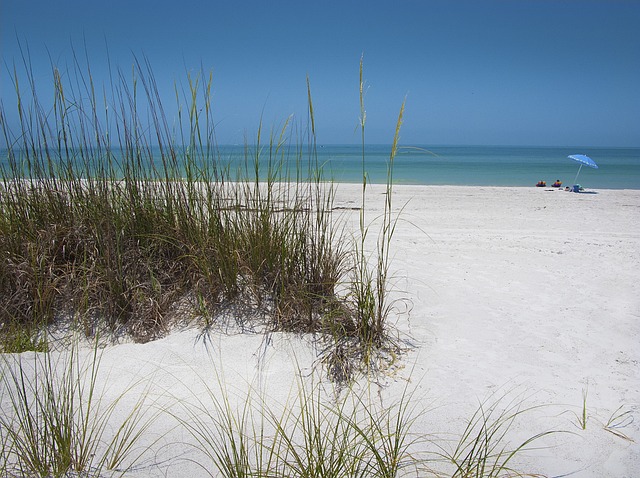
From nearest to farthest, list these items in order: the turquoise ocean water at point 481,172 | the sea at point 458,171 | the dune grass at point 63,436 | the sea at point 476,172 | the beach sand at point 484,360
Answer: the dune grass at point 63,436 < the beach sand at point 484,360 < the sea at point 458,171 < the sea at point 476,172 < the turquoise ocean water at point 481,172

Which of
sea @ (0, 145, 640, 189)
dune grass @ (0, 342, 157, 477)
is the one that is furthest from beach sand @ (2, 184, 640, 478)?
sea @ (0, 145, 640, 189)

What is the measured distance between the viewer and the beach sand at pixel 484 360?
1.73m

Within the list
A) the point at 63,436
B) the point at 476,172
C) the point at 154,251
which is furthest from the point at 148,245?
the point at 476,172

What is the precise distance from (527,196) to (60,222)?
9339 mm

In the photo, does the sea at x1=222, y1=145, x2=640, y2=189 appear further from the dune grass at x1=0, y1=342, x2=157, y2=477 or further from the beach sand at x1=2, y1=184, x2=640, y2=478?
the dune grass at x1=0, y1=342, x2=157, y2=477

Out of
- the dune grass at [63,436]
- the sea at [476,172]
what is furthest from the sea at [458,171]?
the dune grass at [63,436]

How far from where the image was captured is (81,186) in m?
2.87

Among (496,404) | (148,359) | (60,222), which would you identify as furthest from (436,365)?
(60,222)

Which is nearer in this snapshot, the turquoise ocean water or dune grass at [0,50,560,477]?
dune grass at [0,50,560,477]

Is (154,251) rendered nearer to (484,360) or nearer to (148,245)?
(148,245)

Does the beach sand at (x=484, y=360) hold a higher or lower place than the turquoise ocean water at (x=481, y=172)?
higher

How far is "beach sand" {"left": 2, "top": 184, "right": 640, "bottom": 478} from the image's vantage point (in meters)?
1.73

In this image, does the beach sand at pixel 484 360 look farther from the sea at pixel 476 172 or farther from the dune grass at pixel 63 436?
the sea at pixel 476 172

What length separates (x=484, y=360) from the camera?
7.53 ft
